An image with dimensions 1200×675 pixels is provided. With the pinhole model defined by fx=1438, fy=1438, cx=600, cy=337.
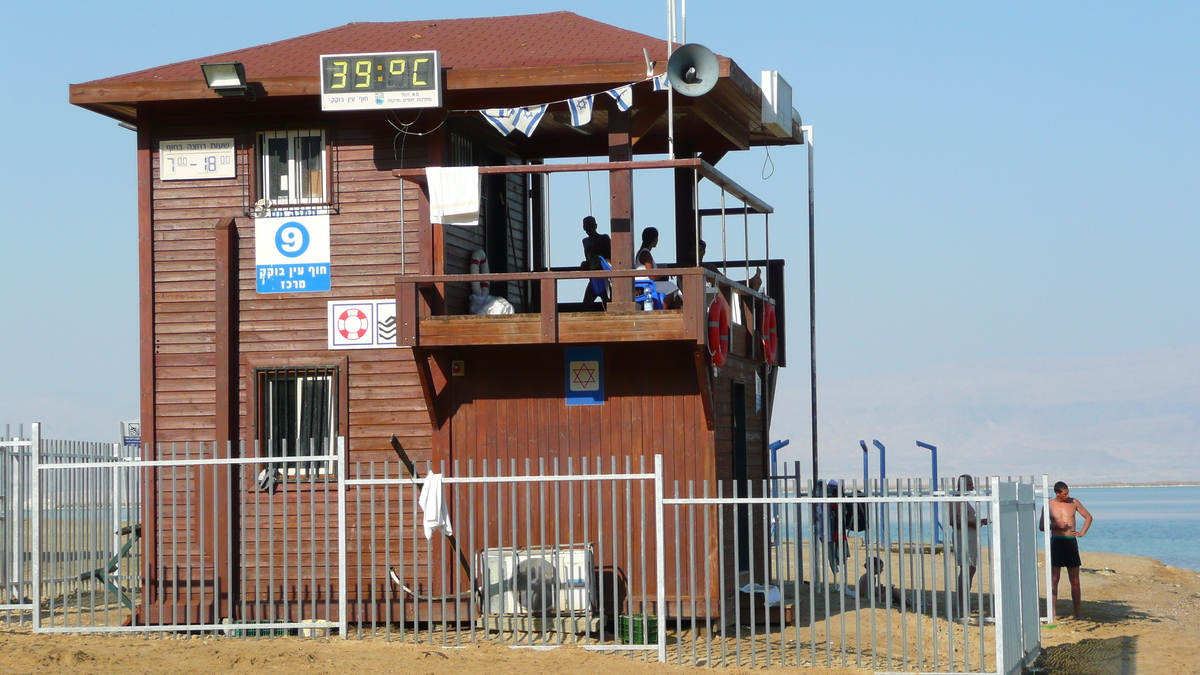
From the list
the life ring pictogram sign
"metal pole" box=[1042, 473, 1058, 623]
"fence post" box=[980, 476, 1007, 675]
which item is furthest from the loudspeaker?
"metal pole" box=[1042, 473, 1058, 623]

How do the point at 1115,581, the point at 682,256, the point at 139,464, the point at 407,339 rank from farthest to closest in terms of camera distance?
the point at 1115,581 → the point at 682,256 → the point at 407,339 → the point at 139,464

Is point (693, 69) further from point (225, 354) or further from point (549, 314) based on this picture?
point (225, 354)

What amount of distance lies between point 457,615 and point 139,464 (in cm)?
364

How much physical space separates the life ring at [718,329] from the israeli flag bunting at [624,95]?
7.58ft

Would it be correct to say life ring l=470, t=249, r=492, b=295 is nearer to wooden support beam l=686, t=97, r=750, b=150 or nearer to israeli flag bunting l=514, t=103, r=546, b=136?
israeli flag bunting l=514, t=103, r=546, b=136

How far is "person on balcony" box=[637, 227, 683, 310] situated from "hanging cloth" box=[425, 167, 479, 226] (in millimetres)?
2145

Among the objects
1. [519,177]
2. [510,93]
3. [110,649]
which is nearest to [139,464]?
[110,649]

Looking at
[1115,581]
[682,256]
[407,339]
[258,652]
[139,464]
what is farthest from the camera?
[1115,581]

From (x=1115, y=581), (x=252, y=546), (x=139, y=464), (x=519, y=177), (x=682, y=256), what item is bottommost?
(x=1115, y=581)

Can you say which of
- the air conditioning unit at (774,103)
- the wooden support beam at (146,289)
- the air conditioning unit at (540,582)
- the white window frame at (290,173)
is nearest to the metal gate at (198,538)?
the wooden support beam at (146,289)

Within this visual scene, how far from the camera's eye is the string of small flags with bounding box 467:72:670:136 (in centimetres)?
1578

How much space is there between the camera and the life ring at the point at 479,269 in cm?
1688

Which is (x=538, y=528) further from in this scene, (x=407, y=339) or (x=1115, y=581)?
(x=1115, y=581)

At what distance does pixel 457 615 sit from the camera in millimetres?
14000
